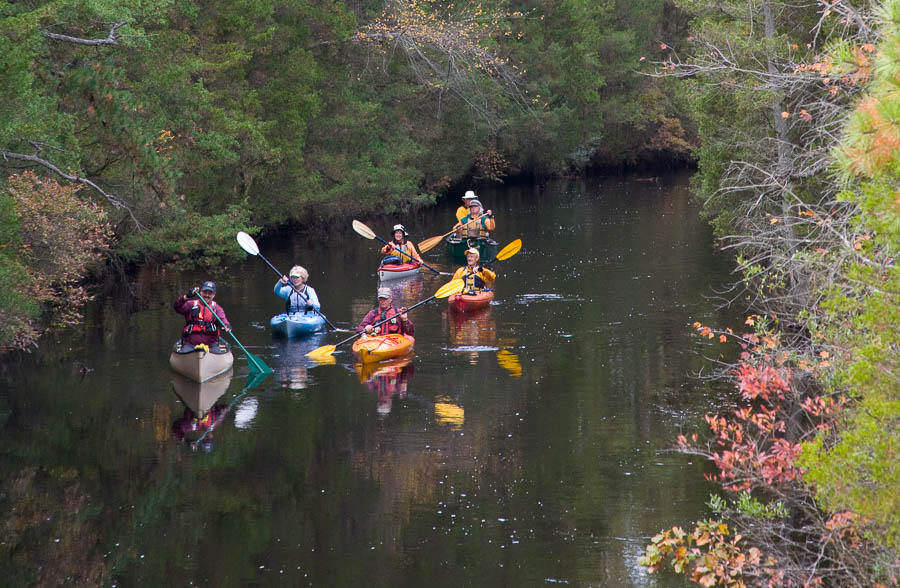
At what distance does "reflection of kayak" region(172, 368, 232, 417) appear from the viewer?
15.8 m

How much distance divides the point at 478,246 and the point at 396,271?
10.3ft

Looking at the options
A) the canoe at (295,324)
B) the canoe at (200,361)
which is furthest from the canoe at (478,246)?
the canoe at (200,361)

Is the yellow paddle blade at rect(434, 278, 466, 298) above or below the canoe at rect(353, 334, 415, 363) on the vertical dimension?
below

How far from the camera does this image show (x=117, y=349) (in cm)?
1903

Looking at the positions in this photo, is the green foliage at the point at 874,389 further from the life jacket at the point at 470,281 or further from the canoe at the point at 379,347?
the life jacket at the point at 470,281

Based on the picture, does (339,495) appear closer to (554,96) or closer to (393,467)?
(393,467)

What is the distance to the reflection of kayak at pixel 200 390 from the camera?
15789 millimetres

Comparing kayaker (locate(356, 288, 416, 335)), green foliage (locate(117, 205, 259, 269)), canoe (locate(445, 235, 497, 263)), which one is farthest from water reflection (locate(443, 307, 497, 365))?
canoe (locate(445, 235, 497, 263))

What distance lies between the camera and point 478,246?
28.2 metres

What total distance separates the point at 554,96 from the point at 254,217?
71.1 ft

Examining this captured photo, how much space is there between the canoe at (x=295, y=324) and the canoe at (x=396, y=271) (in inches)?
233

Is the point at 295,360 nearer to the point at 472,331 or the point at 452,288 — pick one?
the point at 472,331

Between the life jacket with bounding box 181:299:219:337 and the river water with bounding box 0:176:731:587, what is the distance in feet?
2.81

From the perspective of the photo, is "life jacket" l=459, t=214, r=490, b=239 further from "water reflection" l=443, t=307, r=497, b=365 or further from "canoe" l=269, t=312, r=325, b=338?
"canoe" l=269, t=312, r=325, b=338
